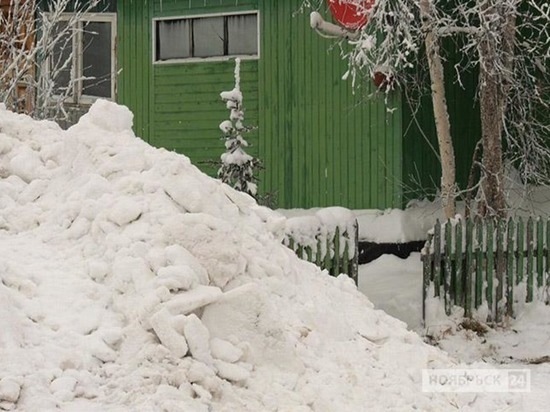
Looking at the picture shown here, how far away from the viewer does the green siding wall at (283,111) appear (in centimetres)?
1270

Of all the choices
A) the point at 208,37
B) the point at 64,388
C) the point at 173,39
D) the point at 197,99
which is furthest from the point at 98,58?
the point at 64,388

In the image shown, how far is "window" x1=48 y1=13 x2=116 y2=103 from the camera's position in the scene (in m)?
15.8

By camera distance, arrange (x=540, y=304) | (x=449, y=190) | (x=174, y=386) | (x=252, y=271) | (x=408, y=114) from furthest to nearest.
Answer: (x=408, y=114), (x=449, y=190), (x=540, y=304), (x=252, y=271), (x=174, y=386)

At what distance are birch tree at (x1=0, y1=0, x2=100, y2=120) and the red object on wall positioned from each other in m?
4.09

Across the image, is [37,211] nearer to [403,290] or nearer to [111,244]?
[111,244]

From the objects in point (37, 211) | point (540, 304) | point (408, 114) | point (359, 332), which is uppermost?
point (408, 114)

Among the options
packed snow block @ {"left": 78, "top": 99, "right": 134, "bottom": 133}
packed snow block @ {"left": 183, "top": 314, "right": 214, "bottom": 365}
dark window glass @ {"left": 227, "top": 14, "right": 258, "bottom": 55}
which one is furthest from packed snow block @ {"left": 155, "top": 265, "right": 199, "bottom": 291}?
dark window glass @ {"left": 227, "top": 14, "right": 258, "bottom": 55}

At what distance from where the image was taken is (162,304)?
4410 mm

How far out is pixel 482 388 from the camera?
215 inches

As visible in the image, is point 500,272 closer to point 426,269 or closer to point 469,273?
point 469,273

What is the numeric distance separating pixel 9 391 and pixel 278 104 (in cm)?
1006

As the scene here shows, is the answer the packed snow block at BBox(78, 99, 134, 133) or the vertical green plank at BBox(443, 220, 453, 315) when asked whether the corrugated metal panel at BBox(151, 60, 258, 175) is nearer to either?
the vertical green plank at BBox(443, 220, 453, 315)

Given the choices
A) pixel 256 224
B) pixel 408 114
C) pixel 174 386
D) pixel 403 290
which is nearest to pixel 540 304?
pixel 403 290

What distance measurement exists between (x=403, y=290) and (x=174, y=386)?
6.60 m
